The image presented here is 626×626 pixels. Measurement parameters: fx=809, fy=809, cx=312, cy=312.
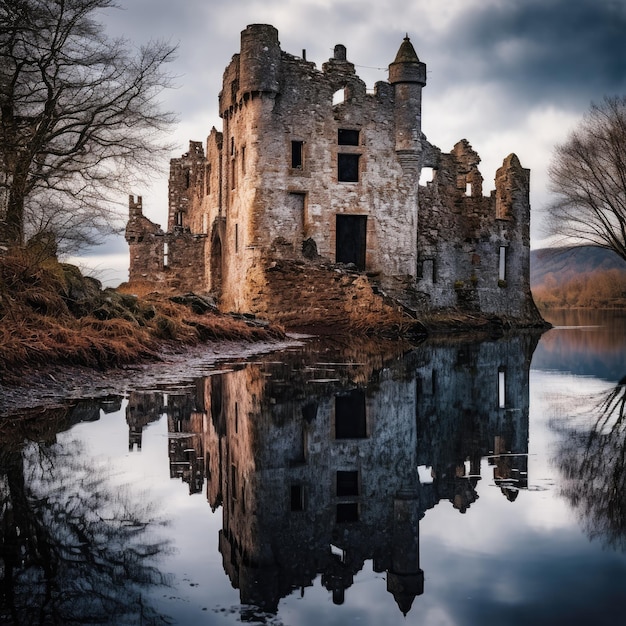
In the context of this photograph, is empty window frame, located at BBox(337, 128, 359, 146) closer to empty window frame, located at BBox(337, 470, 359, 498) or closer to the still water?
the still water

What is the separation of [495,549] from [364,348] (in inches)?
544

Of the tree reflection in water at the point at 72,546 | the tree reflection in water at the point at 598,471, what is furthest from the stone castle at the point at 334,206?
the tree reflection in water at the point at 72,546

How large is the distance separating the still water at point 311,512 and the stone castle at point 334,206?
17251mm

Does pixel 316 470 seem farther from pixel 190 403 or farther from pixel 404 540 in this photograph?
pixel 190 403

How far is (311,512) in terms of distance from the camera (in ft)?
14.5

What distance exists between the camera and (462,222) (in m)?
33.2

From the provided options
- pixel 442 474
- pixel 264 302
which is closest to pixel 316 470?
pixel 442 474

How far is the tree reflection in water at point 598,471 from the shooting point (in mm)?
4105

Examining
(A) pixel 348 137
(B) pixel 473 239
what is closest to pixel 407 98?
(A) pixel 348 137

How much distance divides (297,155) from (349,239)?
4.29 metres

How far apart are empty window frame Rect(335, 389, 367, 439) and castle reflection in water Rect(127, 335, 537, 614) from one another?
0.06 ft

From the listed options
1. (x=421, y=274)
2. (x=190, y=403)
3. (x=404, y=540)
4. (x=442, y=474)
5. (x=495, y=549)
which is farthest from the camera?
(x=421, y=274)

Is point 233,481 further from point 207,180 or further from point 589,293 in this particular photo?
point 589,293

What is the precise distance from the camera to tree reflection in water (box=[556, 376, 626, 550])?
4.11 meters
